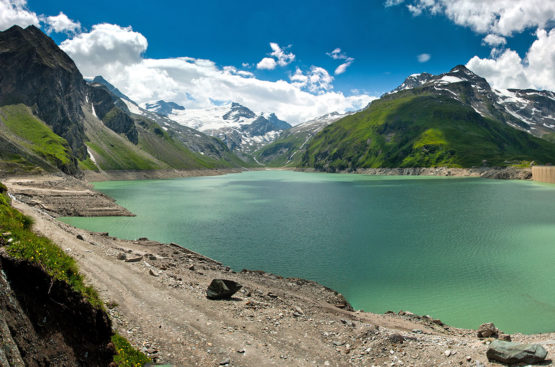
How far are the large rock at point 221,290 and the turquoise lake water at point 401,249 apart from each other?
12.2 m

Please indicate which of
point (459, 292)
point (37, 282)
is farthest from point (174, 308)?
point (459, 292)

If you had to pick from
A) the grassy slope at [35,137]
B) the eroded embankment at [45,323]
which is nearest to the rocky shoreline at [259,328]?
the eroded embankment at [45,323]

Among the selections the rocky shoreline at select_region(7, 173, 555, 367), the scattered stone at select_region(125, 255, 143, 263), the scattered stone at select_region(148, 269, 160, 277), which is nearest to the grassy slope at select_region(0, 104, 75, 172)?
the scattered stone at select_region(125, 255, 143, 263)

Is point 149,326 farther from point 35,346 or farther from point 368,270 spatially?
point 368,270

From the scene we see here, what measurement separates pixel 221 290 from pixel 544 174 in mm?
208970

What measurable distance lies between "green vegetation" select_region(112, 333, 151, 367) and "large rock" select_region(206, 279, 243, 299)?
784 cm

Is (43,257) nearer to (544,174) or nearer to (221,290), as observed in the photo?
(221,290)

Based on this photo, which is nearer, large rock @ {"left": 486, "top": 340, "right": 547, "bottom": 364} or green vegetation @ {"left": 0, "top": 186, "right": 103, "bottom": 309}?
green vegetation @ {"left": 0, "top": 186, "right": 103, "bottom": 309}

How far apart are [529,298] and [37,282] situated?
35902mm

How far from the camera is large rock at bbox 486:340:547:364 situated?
41.7ft

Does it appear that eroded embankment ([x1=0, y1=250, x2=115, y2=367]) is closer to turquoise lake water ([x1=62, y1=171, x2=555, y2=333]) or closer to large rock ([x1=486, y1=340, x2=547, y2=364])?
large rock ([x1=486, y1=340, x2=547, y2=364])

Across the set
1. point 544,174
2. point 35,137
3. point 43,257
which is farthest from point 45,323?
point 544,174

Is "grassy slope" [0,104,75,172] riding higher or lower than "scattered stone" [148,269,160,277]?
higher

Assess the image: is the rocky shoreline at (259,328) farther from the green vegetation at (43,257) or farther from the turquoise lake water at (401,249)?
the turquoise lake water at (401,249)
